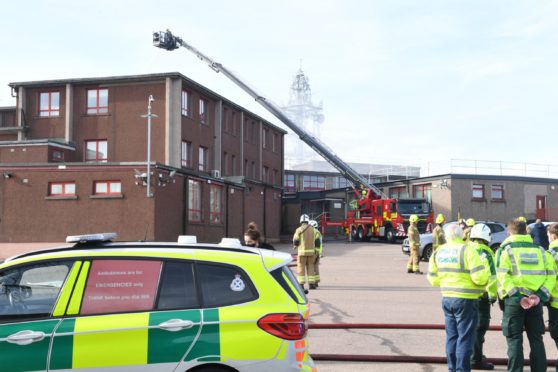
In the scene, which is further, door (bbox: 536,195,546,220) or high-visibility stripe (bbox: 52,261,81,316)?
door (bbox: 536,195,546,220)

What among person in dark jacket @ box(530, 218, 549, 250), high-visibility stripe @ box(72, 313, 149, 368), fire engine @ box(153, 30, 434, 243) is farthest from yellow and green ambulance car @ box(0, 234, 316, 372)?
fire engine @ box(153, 30, 434, 243)

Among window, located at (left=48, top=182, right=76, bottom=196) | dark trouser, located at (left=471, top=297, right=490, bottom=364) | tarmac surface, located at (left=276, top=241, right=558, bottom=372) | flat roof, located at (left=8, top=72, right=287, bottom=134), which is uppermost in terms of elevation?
flat roof, located at (left=8, top=72, right=287, bottom=134)

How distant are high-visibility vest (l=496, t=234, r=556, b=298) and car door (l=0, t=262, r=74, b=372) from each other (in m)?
4.41

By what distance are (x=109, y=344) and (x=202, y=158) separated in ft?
108

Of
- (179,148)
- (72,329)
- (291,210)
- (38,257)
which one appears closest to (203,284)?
(72,329)

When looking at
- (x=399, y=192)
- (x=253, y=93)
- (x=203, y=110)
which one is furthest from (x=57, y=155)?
(x=399, y=192)

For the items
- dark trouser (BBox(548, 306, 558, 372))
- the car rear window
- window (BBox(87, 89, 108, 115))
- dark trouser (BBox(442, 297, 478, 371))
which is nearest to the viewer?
the car rear window

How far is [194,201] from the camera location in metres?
30.5

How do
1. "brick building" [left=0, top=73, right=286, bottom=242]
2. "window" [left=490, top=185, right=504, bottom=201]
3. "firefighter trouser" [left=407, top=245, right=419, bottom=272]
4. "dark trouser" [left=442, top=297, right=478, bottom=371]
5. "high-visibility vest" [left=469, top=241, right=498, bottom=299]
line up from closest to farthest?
"dark trouser" [left=442, top=297, right=478, bottom=371] < "high-visibility vest" [left=469, top=241, right=498, bottom=299] < "firefighter trouser" [left=407, top=245, right=419, bottom=272] < "brick building" [left=0, top=73, right=286, bottom=242] < "window" [left=490, top=185, right=504, bottom=201]

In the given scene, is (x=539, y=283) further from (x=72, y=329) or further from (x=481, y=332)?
(x=72, y=329)

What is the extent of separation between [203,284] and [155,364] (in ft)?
2.29

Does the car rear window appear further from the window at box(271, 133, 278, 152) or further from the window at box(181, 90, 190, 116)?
the window at box(271, 133, 278, 152)

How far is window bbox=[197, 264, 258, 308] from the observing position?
184 inches

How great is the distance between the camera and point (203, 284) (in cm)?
471
